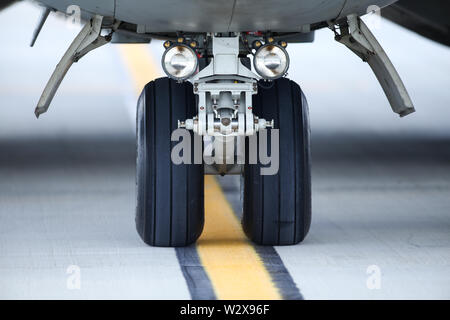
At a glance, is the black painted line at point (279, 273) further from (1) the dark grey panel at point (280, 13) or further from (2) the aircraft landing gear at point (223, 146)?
(1) the dark grey panel at point (280, 13)

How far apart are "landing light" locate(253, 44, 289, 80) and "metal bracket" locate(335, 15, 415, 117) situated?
1.38 feet

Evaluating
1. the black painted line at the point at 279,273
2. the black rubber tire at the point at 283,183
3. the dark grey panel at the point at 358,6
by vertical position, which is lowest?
the black painted line at the point at 279,273

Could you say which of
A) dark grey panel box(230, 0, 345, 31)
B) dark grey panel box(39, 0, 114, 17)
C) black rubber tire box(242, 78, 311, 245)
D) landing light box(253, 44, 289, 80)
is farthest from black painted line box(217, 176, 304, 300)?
dark grey panel box(39, 0, 114, 17)

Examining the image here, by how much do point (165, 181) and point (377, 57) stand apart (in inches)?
54.0

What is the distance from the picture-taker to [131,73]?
18562 millimetres

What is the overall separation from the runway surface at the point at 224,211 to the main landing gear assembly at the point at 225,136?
19 cm

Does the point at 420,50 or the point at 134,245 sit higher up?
the point at 420,50

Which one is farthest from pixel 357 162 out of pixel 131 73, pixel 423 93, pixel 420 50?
pixel 420 50

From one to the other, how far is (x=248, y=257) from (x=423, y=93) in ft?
35.0

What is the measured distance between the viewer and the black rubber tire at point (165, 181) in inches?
272

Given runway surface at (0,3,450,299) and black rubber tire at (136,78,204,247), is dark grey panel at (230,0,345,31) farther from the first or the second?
runway surface at (0,3,450,299)

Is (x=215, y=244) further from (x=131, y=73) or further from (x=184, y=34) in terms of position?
(x=131, y=73)

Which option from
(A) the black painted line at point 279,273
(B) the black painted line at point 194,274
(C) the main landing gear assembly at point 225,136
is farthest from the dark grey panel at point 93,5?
(A) the black painted line at point 279,273
